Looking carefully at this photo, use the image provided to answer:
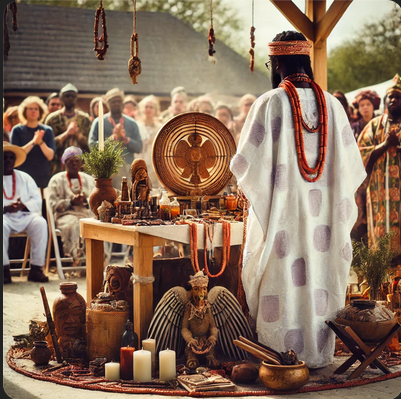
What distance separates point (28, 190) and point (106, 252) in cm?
153

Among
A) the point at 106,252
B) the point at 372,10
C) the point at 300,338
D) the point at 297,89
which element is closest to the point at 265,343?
the point at 300,338

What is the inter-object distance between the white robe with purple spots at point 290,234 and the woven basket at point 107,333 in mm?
1065

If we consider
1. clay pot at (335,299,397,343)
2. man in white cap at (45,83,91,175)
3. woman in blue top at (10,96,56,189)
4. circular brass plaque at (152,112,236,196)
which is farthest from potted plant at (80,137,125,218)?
Answer: man in white cap at (45,83,91,175)

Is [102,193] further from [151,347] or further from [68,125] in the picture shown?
[68,125]

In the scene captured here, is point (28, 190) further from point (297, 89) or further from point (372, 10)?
point (372, 10)

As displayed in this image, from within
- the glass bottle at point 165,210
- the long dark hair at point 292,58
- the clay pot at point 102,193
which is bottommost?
the glass bottle at point 165,210

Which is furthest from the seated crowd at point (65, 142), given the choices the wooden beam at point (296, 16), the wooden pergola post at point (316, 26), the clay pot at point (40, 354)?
the clay pot at point (40, 354)

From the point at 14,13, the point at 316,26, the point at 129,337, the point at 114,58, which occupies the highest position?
the point at 114,58

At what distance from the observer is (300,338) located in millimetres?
5652

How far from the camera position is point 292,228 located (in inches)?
222

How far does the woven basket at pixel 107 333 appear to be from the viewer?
5738 mm

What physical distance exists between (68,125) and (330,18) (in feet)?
19.9

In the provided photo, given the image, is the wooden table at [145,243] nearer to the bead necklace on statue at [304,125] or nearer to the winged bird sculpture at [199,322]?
the winged bird sculpture at [199,322]

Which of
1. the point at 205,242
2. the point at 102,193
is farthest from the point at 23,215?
the point at 205,242
